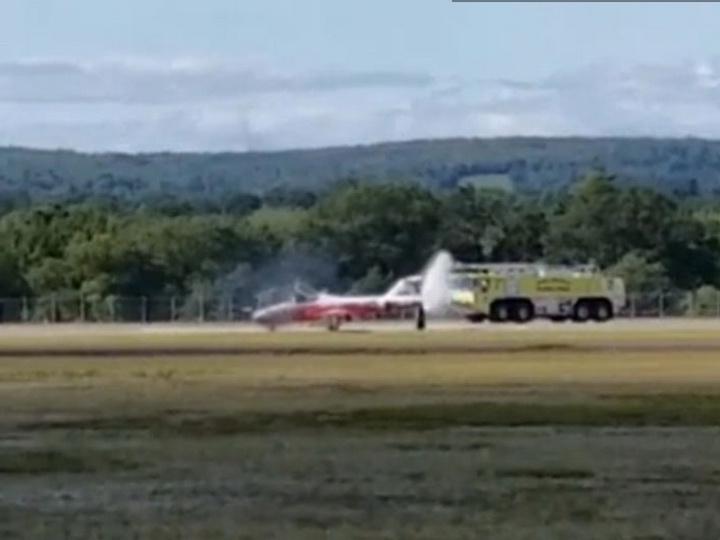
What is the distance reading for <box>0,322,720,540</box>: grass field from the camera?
85.8 feet

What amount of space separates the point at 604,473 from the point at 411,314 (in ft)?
215

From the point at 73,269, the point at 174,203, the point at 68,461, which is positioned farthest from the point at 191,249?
the point at 68,461

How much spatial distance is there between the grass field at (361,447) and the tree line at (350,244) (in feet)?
180

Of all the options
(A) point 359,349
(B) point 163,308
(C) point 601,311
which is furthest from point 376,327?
(A) point 359,349

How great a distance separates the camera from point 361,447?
3378 centimetres

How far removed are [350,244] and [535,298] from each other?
96.3 feet

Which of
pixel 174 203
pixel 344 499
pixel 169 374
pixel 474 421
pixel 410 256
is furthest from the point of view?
pixel 174 203

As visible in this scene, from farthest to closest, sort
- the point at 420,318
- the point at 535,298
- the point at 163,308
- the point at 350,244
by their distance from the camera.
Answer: the point at 350,244
the point at 163,308
the point at 535,298
the point at 420,318

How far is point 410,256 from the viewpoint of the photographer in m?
122

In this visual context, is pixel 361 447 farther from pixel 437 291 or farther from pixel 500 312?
pixel 437 291

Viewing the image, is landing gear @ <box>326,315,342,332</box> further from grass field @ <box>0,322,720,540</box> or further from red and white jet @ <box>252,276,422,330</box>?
grass field @ <box>0,322,720,540</box>

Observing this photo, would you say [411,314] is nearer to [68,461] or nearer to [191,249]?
[191,249]

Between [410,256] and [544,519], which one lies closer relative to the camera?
[544,519]

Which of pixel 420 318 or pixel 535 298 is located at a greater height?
pixel 535 298
